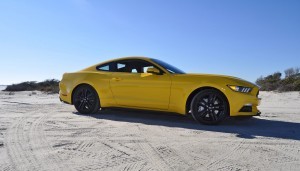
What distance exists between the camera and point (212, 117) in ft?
19.3

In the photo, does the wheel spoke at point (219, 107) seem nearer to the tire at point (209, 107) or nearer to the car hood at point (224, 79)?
the tire at point (209, 107)

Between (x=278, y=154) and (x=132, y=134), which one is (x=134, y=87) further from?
(x=278, y=154)

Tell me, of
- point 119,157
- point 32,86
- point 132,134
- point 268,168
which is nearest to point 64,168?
point 119,157

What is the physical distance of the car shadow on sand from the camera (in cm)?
508

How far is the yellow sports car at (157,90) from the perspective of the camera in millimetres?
5840

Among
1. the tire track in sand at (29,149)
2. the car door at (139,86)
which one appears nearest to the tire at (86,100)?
the car door at (139,86)

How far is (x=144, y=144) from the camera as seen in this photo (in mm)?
4191

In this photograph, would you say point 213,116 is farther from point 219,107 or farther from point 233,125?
point 233,125

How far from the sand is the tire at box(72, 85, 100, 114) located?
32.6 inches

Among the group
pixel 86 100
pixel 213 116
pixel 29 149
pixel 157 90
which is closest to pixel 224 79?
pixel 213 116

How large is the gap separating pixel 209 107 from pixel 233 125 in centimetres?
60

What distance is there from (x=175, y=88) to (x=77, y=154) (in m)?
3.00

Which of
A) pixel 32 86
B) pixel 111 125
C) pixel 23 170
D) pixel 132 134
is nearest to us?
pixel 23 170

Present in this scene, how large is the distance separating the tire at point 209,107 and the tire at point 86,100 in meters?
2.39
